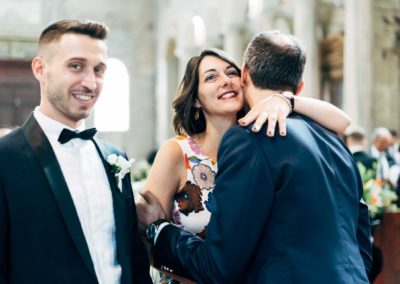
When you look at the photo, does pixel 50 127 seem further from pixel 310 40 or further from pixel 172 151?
pixel 310 40

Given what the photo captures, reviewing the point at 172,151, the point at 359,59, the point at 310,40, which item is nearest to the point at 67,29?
the point at 172,151

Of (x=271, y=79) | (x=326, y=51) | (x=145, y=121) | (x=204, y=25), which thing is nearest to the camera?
(x=271, y=79)

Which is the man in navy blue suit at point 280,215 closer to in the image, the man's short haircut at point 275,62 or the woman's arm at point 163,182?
the man's short haircut at point 275,62

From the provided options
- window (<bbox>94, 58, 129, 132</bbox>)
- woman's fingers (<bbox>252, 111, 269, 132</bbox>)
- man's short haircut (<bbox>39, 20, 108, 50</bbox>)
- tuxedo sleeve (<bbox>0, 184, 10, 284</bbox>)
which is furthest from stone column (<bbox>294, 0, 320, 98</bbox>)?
window (<bbox>94, 58, 129, 132</bbox>)

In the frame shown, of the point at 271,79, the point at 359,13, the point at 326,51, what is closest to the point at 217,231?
the point at 271,79

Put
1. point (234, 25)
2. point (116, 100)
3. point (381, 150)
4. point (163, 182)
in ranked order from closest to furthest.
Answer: point (163, 182) < point (381, 150) < point (234, 25) < point (116, 100)

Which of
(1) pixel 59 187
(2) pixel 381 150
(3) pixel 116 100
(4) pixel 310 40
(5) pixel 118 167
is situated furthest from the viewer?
(3) pixel 116 100

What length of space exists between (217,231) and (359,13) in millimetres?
8099

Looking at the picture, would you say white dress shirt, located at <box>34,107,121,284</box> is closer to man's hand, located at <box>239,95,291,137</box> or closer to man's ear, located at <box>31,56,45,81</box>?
man's ear, located at <box>31,56,45,81</box>

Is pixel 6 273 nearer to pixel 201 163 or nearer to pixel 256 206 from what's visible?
pixel 256 206

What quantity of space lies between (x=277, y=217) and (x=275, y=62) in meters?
0.61

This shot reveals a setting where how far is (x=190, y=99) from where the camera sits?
9.70 ft

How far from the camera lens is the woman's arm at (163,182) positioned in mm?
2715

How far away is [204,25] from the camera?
1803 cm
